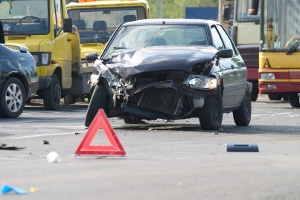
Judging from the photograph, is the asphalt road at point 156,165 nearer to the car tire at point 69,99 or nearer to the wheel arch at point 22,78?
the wheel arch at point 22,78

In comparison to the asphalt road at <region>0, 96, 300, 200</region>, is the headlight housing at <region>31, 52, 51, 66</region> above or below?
below

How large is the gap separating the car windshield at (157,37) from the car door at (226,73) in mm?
270

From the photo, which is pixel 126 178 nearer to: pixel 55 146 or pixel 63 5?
pixel 55 146

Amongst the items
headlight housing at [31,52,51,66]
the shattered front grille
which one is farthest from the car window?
headlight housing at [31,52,51,66]

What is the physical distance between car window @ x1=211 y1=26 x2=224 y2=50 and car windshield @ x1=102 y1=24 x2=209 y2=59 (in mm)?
186

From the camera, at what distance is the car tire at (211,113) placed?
15.5 metres

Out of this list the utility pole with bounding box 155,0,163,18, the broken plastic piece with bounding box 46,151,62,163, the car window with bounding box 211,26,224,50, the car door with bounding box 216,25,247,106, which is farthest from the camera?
the utility pole with bounding box 155,0,163,18

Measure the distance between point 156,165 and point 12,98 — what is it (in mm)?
8658

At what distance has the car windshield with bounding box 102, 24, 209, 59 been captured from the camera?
16.5 meters

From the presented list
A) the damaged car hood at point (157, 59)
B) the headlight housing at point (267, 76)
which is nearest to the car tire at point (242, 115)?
the damaged car hood at point (157, 59)

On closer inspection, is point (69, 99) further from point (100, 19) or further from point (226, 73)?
point (226, 73)

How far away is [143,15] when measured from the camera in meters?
27.4

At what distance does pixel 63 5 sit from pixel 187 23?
774cm

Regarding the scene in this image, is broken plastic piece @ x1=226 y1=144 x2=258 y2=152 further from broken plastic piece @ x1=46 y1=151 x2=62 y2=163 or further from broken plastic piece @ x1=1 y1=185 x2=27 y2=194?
broken plastic piece @ x1=1 y1=185 x2=27 y2=194
